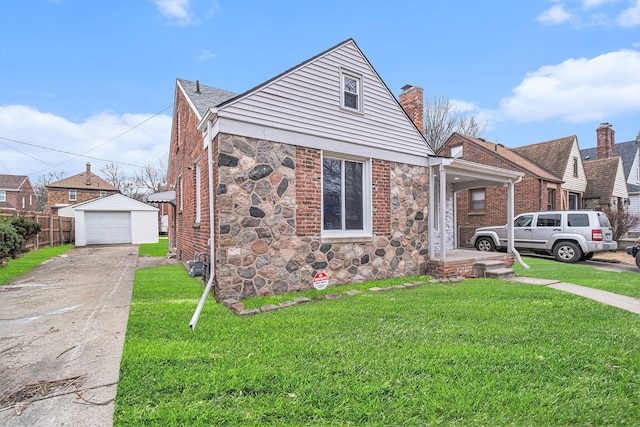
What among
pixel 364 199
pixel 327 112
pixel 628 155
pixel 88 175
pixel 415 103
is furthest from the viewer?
pixel 88 175

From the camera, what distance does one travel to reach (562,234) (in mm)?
11359

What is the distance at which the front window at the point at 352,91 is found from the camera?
7.28 m

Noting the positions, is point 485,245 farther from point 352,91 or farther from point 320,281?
point 320,281

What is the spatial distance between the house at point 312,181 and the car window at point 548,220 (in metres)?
4.53

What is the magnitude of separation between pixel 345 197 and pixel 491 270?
4.19m

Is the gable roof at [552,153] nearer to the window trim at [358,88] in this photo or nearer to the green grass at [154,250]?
the window trim at [358,88]

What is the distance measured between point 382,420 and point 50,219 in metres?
20.9

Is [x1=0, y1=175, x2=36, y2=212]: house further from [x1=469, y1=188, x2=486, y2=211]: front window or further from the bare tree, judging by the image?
[x1=469, y1=188, x2=486, y2=211]: front window

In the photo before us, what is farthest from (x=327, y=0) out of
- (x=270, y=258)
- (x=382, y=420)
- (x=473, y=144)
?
(x=473, y=144)

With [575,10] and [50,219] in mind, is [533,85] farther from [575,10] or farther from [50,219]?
[50,219]

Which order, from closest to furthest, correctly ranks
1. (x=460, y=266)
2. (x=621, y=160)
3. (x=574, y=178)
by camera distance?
(x=460, y=266)
(x=574, y=178)
(x=621, y=160)

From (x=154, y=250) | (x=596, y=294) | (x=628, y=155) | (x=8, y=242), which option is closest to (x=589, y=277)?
(x=596, y=294)

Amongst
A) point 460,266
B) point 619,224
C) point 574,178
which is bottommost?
point 460,266

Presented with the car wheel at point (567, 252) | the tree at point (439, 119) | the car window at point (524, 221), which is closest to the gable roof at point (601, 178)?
the tree at point (439, 119)
